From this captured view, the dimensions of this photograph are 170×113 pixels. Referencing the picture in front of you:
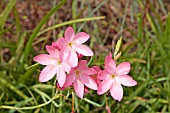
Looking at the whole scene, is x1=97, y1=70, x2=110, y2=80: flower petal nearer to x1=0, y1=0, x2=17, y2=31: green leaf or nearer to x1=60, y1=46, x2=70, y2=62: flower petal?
x1=60, y1=46, x2=70, y2=62: flower petal

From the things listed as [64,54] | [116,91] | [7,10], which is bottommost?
[116,91]

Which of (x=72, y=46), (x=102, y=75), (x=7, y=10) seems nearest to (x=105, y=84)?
(x=102, y=75)

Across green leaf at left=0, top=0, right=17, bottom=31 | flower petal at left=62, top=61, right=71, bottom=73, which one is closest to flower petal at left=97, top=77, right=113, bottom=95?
flower petal at left=62, top=61, right=71, bottom=73

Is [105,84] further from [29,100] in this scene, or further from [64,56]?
[29,100]

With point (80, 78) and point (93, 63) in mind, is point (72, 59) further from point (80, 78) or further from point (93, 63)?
point (93, 63)

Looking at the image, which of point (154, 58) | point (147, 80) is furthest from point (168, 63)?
point (147, 80)

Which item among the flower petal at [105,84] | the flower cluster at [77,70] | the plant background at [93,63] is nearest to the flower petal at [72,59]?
the flower cluster at [77,70]
